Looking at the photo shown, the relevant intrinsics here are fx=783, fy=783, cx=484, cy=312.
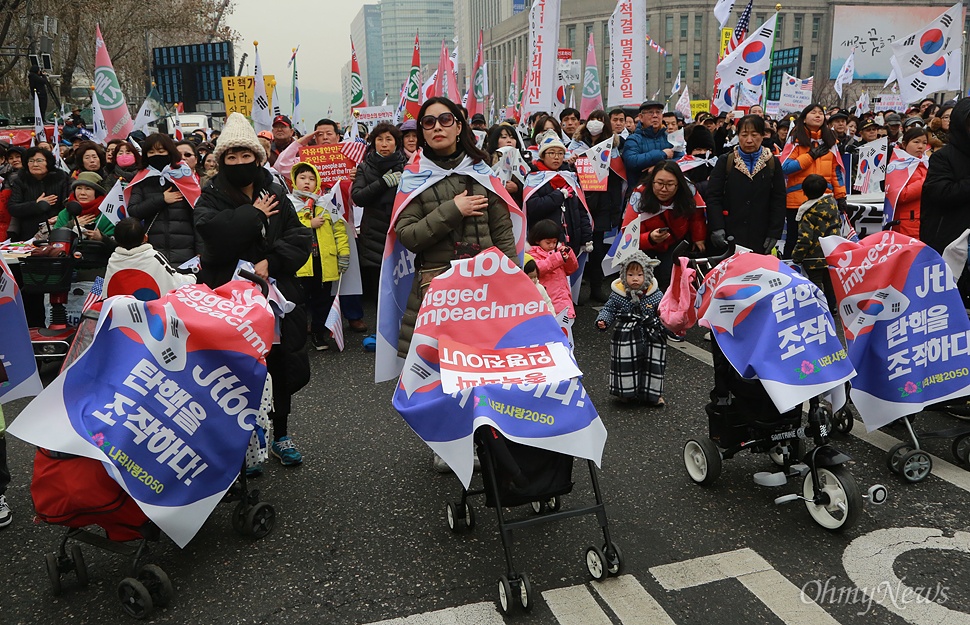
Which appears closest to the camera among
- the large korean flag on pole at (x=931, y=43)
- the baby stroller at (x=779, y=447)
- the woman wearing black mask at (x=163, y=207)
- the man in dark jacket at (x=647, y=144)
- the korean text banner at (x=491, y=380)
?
the korean text banner at (x=491, y=380)

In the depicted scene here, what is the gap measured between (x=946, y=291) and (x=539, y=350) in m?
2.43

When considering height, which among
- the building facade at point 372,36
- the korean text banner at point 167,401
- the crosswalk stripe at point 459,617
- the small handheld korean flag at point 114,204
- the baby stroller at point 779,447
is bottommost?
the crosswalk stripe at point 459,617

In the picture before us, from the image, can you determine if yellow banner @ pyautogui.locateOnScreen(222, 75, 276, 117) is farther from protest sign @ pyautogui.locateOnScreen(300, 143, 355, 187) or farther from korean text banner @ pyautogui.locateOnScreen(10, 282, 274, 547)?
korean text banner @ pyautogui.locateOnScreen(10, 282, 274, 547)

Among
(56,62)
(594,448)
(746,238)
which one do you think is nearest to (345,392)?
(594,448)

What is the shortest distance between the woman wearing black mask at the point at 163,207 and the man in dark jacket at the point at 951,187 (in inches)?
225

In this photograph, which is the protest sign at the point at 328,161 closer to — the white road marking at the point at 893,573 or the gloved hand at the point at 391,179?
the gloved hand at the point at 391,179

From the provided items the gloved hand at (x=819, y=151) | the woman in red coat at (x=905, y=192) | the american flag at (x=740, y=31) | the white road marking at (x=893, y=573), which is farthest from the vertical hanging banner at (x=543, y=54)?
the white road marking at (x=893, y=573)

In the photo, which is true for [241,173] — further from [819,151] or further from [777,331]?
[819,151]

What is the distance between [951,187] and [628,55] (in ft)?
20.0

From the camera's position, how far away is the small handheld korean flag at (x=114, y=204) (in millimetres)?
7387

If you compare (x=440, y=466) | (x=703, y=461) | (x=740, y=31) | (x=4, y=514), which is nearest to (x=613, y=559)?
(x=703, y=461)

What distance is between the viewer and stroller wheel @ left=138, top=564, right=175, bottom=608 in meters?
3.25

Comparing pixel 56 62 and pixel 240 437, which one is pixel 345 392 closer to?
pixel 240 437

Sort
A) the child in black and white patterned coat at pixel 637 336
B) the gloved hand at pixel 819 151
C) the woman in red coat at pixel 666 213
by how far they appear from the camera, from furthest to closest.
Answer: the gloved hand at pixel 819 151, the woman in red coat at pixel 666 213, the child in black and white patterned coat at pixel 637 336
